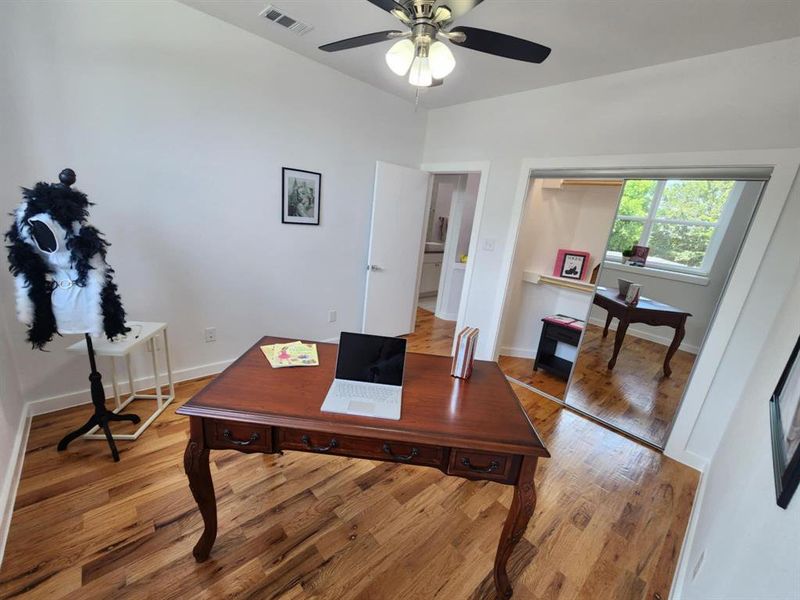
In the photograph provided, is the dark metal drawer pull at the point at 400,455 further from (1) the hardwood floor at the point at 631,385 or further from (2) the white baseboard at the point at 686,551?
(1) the hardwood floor at the point at 631,385

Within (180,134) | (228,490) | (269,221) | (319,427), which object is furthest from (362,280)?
(319,427)

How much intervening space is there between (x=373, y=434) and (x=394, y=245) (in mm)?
2673

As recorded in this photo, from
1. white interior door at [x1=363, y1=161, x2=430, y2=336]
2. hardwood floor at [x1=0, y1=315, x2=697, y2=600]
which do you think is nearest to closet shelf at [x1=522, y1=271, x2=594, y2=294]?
white interior door at [x1=363, y1=161, x2=430, y2=336]

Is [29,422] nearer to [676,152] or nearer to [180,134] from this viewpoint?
[180,134]

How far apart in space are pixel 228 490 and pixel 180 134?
7.58 feet

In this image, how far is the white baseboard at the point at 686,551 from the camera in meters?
1.36

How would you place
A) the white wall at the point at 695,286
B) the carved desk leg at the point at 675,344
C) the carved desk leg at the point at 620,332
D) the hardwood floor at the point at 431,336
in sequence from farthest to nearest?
the hardwood floor at the point at 431,336 < the carved desk leg at the point at 620,332 < the carved desk leg at the point at 675,344 < the white wall at the point at 695,286

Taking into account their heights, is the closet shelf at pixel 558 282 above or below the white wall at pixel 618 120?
below

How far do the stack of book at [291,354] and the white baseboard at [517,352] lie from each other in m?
2.60

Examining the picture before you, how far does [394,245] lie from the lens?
3523mm

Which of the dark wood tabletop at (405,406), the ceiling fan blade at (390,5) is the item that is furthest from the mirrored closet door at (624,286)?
the ceiling fan blade at (390,5)

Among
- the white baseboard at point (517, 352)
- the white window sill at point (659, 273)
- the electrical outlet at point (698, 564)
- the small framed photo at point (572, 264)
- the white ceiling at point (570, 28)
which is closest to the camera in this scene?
the electrical outlet at point (698, 564)

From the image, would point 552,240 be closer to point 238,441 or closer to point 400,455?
point 400,455

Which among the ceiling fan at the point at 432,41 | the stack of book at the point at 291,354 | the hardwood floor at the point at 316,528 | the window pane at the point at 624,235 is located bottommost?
the hardwood floor at the point at 316,528
